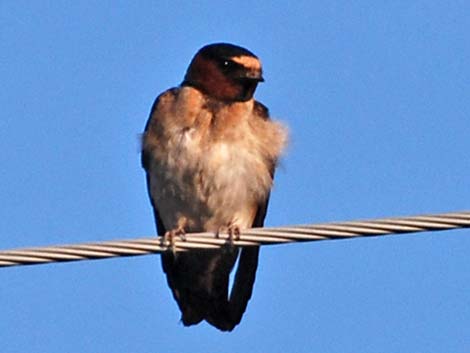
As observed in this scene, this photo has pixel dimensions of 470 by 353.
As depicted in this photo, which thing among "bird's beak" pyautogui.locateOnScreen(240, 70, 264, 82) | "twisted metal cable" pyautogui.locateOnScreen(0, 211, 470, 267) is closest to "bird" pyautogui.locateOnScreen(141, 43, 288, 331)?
"bird's beak" pyautogui.locateOnScreen(240, 70, 264, 82)

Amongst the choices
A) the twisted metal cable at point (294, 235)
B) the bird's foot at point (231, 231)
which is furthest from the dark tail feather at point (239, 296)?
the twisted metal cable at point (294, 235)

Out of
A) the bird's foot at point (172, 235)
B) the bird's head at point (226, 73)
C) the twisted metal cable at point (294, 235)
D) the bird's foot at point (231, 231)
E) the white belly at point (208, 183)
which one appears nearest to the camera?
the twisted metal cable at point (294, 235)

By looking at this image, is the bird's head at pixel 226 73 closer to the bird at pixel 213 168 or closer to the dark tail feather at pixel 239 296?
the bird at pixel 213 168

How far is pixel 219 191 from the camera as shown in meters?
7.95

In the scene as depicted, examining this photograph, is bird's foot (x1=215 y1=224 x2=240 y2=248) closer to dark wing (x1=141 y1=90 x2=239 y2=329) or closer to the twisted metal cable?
dark wing (x1=141 y1=90 x2=239 y2=329)

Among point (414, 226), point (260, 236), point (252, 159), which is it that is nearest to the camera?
point (414, 226)

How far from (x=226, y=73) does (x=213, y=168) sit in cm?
79

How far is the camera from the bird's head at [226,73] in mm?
8188

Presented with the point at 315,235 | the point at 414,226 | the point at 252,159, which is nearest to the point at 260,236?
the point at 315,235

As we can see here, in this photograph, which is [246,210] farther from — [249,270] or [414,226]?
[414,226]

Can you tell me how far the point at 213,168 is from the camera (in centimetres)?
779

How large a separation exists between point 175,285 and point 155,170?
2.65 feet

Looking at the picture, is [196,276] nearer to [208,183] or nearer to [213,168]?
[208,183]

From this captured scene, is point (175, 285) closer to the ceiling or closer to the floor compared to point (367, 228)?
closer to the ceiling
